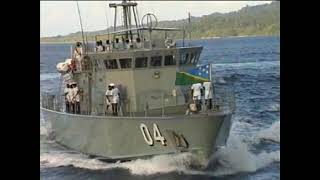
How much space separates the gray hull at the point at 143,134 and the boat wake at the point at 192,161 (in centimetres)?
4

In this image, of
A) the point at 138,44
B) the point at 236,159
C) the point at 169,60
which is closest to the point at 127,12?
the point at 138,44

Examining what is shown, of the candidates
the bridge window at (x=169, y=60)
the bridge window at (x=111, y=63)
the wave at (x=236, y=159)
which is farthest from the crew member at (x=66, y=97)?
the wave at (x=236, y=159)

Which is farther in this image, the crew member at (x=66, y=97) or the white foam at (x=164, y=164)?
the crew member at (x=66, y=97)

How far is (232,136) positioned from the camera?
257 centimetres

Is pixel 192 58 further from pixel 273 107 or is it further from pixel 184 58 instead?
pixel 273 107

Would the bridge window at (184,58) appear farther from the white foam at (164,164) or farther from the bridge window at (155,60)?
the white foam at (164,164)

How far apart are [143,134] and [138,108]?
0.54ft

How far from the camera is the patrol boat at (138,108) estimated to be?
8.11ft

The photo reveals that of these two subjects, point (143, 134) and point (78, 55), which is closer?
point (143, 134)

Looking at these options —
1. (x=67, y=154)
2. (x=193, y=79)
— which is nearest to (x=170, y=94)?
(x=193, y=79)

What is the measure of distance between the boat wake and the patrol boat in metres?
0.04

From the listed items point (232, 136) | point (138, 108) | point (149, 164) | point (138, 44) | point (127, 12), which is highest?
point (127, 12)

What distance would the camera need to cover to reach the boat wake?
2.45 m
